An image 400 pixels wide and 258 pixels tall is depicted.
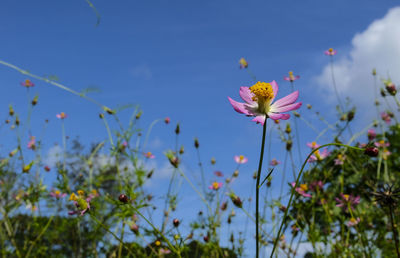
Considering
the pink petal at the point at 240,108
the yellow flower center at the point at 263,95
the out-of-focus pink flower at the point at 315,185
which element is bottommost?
the pink petal at the point at 240,108

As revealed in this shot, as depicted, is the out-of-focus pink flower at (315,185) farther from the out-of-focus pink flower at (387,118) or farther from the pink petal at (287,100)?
the out-of-focus pink flower at (387,118)

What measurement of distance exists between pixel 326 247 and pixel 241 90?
151 centimetres

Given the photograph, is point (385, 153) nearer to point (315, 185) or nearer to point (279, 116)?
point (315, 185)

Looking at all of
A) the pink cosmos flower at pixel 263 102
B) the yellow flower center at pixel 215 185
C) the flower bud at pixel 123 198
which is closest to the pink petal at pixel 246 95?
the pink cosmos flower at pixel 263 102

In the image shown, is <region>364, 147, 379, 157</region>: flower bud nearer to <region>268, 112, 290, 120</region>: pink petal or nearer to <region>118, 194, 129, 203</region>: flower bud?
<region>268, 112, 290, 120</region>: pink petal

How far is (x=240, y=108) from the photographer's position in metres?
1.02

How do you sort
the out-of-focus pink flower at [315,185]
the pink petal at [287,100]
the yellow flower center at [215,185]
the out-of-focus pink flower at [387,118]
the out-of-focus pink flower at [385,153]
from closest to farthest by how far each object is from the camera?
the pink petal at [287,100]
the out-of-focus pink flower at [315,185]
the out-of-focus pink flower at [385,153]
the yellow flower center at [215,185]
the out-of-focus pink flower at [387,118]

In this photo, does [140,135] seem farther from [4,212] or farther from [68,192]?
[4,212]

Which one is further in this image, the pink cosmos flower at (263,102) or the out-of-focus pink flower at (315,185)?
the out-of-focus pink flower at (315,185)

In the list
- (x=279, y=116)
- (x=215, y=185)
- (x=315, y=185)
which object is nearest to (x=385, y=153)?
(x=315, y=185)

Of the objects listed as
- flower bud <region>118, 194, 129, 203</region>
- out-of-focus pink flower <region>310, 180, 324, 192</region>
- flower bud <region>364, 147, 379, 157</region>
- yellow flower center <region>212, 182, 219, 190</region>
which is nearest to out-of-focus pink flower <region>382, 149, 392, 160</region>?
out-of-focus pink flower <region>310, 180, 324, 192</region>

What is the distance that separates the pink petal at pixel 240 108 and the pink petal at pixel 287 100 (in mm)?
90

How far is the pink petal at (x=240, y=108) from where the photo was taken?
3.28 feet

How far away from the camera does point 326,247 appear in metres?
2.22
